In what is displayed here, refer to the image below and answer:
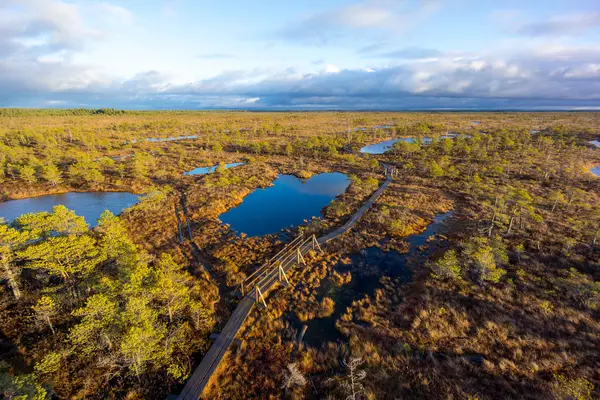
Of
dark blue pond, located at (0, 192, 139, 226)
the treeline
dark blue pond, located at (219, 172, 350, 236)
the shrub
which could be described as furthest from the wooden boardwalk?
dark blue pond, located at (0, 192, 139, 226)

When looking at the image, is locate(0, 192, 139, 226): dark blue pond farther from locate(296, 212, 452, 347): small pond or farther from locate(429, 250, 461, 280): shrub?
locate(429, 250, 461, 280): shrub

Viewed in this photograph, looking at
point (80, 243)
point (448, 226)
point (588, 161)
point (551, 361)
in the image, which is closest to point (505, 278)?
point (551, 361)

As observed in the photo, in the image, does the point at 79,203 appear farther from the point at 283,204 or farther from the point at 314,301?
the point at 314,301

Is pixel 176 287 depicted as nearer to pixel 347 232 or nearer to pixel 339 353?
pixel 339 353

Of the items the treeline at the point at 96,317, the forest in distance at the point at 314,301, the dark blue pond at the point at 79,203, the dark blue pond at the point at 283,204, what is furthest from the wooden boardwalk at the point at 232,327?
the dark blue pond at the point at 79,203

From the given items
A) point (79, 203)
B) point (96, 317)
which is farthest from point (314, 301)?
point (79, 203)

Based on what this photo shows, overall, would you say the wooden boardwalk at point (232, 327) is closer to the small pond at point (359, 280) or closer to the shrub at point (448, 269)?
the small pond at point (359, 280)
